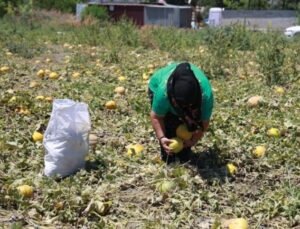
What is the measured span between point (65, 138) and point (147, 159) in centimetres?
93

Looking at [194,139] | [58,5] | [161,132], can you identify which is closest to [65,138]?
[161,132]

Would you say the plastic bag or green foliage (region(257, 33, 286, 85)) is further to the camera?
green foliage (region(257, 33, 286, 85))

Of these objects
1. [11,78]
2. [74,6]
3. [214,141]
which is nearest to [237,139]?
[214,141]

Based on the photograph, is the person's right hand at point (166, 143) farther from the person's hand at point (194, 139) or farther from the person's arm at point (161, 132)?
the person's hand at point (194, 139)

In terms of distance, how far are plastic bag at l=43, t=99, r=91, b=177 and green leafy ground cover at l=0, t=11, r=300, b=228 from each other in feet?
0.44

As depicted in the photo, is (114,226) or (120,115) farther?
(120,115)

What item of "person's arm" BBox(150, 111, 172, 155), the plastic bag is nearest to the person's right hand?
"person's arm" BBox(150, 111, 172, 155)

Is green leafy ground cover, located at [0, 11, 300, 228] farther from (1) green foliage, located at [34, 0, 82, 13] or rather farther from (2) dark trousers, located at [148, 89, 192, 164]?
(1) green foliage, located at [34, 0, 82, 13]

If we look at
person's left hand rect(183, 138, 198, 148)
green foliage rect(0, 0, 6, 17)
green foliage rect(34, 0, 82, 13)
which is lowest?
green foliage rect(34, 0, 82, 13)

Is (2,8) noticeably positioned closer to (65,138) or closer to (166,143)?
(65,138)

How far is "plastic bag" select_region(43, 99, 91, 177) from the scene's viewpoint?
4.59 meters

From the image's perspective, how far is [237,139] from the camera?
5734mm

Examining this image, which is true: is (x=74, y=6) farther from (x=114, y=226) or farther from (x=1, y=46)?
(x=114, y=226)

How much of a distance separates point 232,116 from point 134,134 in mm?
1358
